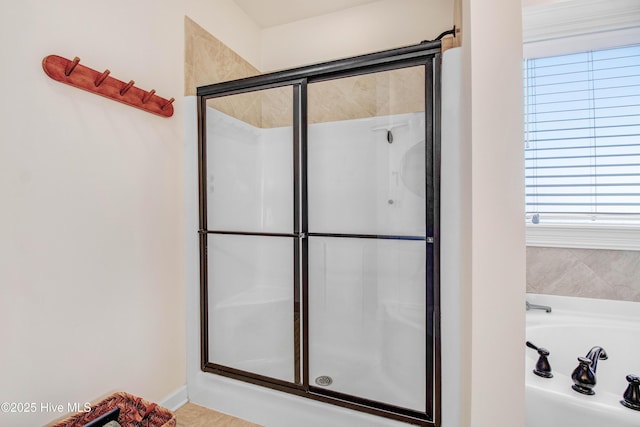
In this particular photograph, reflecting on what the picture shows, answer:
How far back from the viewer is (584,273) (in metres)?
1.88

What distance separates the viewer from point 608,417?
3.45ft

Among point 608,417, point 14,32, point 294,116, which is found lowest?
point 608,417

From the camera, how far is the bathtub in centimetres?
119

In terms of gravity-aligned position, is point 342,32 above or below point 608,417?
above

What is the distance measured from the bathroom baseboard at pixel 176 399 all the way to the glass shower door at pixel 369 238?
30.8 inches

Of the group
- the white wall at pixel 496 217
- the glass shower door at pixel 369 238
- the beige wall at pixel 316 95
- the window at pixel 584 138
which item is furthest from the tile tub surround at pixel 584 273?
the beige wall at pixel 316 95

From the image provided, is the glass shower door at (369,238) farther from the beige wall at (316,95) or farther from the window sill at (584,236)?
the window sill at (584,236)

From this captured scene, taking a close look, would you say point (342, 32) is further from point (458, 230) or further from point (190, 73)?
point (458, 230)

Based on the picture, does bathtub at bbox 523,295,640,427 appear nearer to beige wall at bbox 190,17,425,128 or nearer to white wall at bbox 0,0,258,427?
beige wall at bbox 190,17,425,128

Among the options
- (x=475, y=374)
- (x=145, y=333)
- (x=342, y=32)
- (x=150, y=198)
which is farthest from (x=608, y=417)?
(x=342, y=32)

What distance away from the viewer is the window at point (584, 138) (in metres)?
1.87

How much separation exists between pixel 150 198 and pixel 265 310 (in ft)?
2.80

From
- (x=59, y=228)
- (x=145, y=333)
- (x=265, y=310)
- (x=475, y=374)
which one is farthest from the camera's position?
(x=265, y=310)

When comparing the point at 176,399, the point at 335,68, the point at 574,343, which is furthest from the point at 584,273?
the point at 176,399
